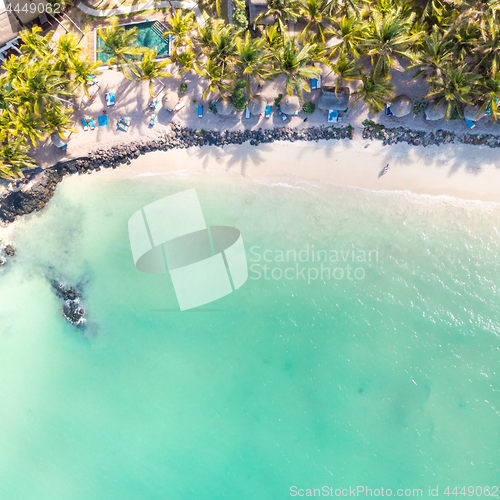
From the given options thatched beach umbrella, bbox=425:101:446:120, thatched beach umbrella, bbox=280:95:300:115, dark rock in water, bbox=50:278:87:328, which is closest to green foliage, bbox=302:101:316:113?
thatched beach umbrella, bbox=280:95:300:115

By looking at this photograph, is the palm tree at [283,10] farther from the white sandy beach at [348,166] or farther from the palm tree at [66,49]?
the palm tree at [66,49]

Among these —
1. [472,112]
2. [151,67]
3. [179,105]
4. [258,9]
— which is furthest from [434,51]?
[151,67]

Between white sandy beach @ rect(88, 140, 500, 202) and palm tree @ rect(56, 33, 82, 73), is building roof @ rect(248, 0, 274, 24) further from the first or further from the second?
palm tree @ rect(56, 33, 82, 73)

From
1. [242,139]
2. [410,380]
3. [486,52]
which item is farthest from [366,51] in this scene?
[410,380]

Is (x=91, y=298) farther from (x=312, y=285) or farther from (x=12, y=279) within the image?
(x=312, y=285)

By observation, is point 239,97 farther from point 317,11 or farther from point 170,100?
point 317,11

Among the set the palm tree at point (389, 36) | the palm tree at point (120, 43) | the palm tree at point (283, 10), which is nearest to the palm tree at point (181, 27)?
the palm tree at point (120, 43)
